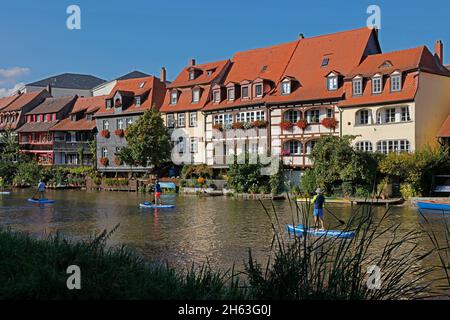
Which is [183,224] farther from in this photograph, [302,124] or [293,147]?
[293,147]

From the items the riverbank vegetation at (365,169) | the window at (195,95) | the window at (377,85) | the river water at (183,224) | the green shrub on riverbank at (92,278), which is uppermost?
the window at (195,95)

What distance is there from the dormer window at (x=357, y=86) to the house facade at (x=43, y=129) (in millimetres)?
40881

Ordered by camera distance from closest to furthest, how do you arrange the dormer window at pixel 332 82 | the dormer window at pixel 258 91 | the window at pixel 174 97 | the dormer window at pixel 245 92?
the dormer window at pixel 332 82 → the dormer window at pixel 258 91 → the dormer window at pixel 245 92 → the window at pixel 174 97

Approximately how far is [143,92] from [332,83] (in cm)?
2387

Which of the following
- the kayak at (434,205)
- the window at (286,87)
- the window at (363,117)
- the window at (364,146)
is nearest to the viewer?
the kayak at (434,205)

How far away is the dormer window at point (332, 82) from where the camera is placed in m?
41.3

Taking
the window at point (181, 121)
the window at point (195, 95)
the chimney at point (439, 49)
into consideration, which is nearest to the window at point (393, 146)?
the chimney at point (439, 49)

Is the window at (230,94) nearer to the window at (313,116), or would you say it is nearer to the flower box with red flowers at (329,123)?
the window at (313,116)

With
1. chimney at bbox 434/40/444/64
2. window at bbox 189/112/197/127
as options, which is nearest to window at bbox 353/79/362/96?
chimney at bbox 434/40/444/64

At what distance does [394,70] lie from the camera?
3775 centimetres

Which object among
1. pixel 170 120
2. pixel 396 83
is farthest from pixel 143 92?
pixel 396 83

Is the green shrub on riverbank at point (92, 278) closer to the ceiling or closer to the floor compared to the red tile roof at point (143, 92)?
closer to the floor

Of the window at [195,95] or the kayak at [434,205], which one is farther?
the window at [195,95]
